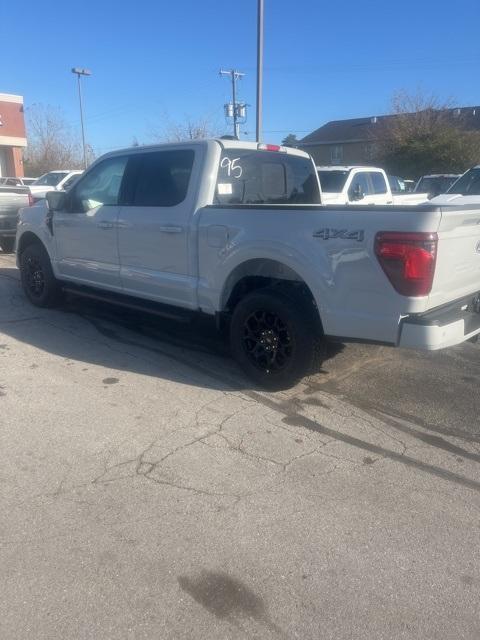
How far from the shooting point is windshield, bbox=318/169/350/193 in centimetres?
1261

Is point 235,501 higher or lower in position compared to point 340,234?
lower

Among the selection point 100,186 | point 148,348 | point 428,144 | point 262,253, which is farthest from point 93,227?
point 428,144

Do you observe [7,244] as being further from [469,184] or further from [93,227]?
[469,184]

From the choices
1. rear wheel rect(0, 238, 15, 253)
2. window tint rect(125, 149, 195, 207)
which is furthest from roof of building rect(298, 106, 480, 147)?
window tint rect(125, 149, 195, 207)

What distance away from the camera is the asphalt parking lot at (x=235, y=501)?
242 cm

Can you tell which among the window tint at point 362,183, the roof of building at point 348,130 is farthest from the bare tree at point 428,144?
the window tint at point 362,183

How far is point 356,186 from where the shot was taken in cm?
1281

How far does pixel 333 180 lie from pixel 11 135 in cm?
3416

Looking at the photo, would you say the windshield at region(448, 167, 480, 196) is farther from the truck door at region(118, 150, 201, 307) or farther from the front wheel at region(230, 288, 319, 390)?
the front wheel at region(230, 288, 319, 390)

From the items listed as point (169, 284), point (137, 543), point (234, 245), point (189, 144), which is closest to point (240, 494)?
point (137, 543)

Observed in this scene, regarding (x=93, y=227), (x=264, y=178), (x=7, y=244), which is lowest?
(x=7, y=244)

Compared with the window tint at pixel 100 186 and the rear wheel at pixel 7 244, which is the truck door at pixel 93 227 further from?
the rear wheel at pixel 7 244

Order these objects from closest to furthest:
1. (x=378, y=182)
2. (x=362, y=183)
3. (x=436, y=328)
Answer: (x=436, y=328), (x=362, y=183), (x=378, y=182)

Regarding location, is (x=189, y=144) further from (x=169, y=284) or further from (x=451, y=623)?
(x=451, y=623)
